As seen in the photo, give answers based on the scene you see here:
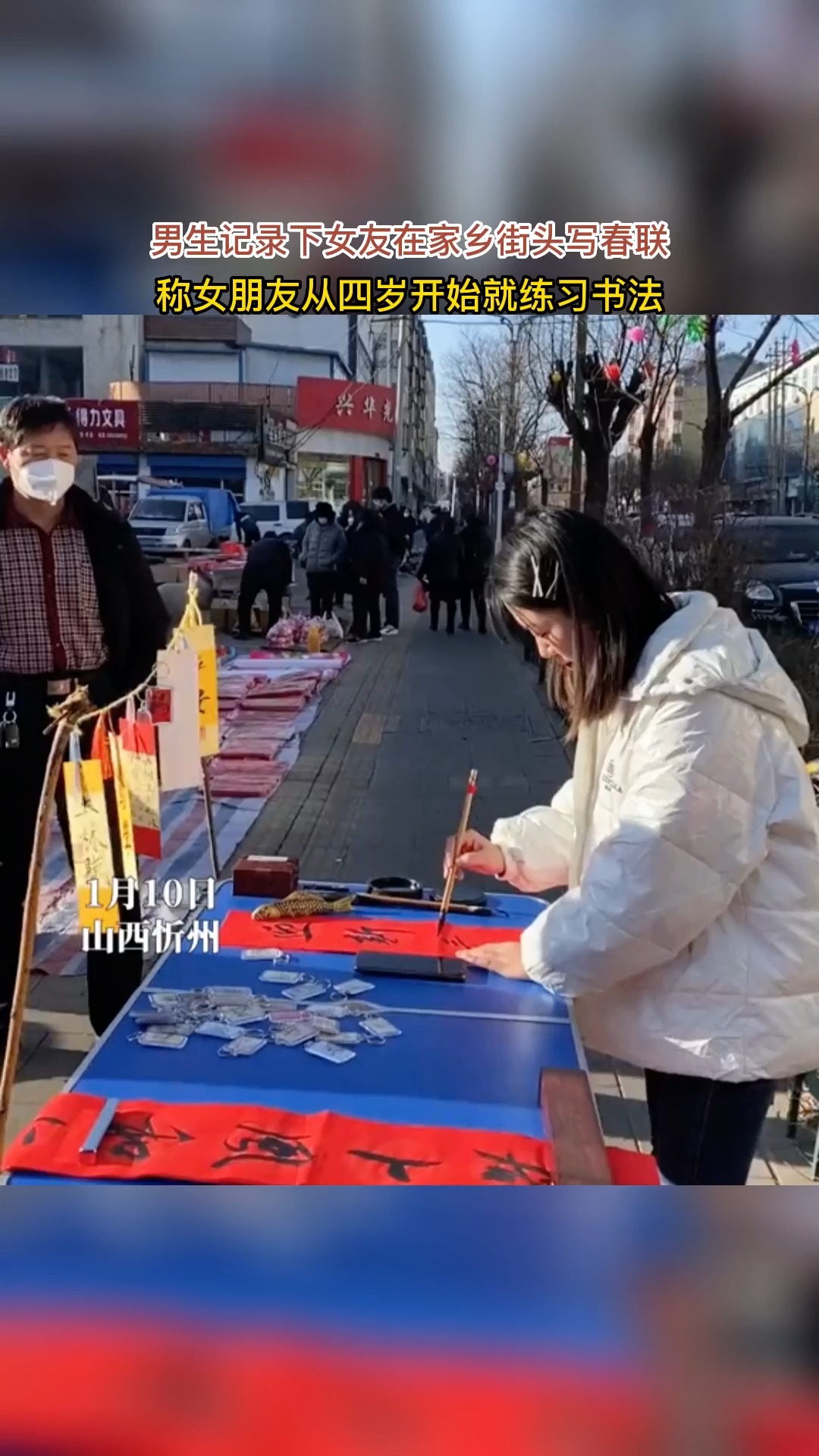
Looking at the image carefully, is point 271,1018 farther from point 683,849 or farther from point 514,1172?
point 683,849

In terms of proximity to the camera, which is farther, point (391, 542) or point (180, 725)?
point (391, 542)

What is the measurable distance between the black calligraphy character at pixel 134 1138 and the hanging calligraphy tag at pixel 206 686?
3.14 feet

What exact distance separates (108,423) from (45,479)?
1.60 m

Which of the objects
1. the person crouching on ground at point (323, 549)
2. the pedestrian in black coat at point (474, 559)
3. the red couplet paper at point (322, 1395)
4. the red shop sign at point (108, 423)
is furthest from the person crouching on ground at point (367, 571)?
the red couplet paper at point (322, 1395)

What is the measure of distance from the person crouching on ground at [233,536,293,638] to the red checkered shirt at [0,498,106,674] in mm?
7964

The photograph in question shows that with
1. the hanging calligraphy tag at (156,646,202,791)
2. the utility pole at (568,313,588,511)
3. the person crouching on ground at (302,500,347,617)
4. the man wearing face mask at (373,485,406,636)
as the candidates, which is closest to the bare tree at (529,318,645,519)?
the utility pole at (568,313,588,511)

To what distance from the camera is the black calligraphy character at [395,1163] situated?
1.52m

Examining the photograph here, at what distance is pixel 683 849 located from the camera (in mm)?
1507

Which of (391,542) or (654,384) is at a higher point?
(654,384)

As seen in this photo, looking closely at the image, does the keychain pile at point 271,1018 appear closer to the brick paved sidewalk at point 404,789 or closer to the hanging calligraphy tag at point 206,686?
the hanging calligraphy tag at point 206,686

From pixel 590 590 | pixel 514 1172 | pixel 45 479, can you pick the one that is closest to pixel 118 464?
pixel 45 479

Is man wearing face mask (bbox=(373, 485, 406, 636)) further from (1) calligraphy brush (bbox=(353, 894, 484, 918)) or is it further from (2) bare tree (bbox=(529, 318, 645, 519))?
(1) calligraphy brush (bbox=(353, 894, 484, 918))

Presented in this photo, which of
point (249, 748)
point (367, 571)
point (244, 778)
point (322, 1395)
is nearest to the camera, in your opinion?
point (322, 1395)

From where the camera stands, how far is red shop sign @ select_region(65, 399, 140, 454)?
3.31 m
